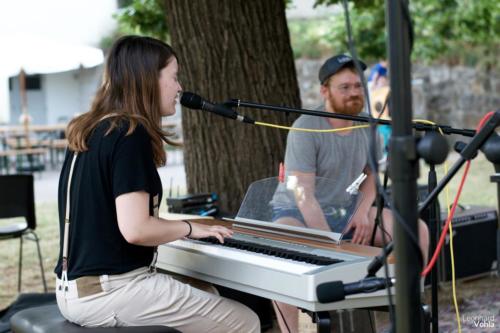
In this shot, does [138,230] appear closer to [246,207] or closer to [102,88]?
[102,88]

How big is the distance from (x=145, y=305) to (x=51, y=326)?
1.22 feet

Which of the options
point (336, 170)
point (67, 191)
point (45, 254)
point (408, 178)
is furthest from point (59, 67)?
point (408, 178)

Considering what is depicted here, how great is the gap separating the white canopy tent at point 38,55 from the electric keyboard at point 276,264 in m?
9.67

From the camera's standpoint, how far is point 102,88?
9.47 feet

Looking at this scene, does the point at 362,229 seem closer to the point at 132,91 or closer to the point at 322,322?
the point at 322,322

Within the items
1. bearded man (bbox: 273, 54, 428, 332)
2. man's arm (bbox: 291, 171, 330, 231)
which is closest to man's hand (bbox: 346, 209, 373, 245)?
bearded man (bbox: 273, 54, 428, 332)

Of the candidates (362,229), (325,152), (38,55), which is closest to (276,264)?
(362,229)

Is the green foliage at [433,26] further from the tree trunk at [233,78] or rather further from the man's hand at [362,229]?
the man's hand at [362,229]

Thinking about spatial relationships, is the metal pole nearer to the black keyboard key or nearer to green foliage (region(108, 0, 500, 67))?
the black keyboard key

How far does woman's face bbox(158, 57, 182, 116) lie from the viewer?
2.88 m

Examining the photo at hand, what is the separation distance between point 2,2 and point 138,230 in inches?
359

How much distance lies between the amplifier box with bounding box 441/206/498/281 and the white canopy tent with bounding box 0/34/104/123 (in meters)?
8.57

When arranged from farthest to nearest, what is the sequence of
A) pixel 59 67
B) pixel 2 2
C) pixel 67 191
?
pixel 59 67 < pixel 2 2 < pixel 67 191

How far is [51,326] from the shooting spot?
9.21 ft
